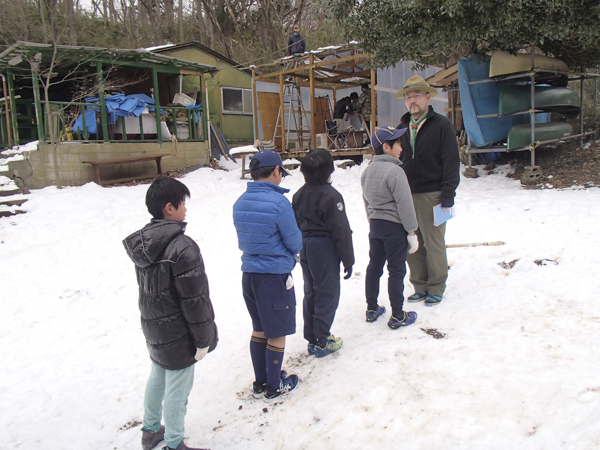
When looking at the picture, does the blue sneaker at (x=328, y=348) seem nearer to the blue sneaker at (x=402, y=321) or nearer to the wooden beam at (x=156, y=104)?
the blue sneaker at (x=402, y=321)

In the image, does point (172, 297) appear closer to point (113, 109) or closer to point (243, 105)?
point (113, 109)

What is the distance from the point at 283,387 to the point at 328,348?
2.00 feet

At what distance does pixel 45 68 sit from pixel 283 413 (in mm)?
12893

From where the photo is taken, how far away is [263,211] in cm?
275

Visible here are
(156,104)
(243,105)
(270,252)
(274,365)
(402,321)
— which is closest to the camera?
(270,252)

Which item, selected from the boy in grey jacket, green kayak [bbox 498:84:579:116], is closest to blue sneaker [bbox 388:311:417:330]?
the boy in grey jacket

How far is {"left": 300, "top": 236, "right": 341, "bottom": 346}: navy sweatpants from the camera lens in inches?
129

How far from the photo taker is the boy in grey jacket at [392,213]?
11.6 ft

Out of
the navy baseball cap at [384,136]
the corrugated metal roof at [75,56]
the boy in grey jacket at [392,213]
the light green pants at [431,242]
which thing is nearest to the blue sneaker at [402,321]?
the boy in grey jacket at [392,213]

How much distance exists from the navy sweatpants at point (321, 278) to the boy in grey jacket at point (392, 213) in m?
0.56

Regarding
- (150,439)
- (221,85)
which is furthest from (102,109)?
(150,439)

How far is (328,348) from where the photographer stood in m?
3.45

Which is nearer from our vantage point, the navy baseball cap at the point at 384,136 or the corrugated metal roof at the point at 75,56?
the navy baseball cap at the point at 384,136

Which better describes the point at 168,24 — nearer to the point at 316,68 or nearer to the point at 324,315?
the point at 316,68
